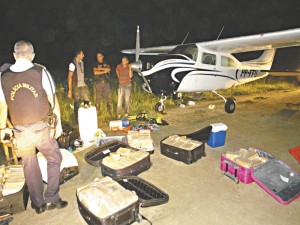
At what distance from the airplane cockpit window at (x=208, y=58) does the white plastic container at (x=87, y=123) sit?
398cm

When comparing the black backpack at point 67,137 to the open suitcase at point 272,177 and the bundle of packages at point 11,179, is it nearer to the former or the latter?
the bundle of packages at point 11,179

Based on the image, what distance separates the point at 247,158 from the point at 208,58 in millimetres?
4428

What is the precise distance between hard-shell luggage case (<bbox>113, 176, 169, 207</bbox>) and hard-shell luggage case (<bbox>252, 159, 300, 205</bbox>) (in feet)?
4.83

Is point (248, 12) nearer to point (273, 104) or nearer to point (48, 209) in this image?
point (273, 104)

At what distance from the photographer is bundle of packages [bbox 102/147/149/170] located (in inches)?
153

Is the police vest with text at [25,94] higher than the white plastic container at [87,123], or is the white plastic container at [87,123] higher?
the police vest with text at [25,94]

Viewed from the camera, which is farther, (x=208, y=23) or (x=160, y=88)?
(x=208, y=23)

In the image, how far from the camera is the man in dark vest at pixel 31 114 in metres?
2.84

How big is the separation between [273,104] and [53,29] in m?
33.2

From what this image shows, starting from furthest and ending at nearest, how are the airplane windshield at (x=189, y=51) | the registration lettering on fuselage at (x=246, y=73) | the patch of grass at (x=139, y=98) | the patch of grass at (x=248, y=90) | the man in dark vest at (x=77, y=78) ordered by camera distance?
the patch of grass at (x=248, y=90), the registration lettering on fuselage at (x=246, y=73), the patch of grass at (x=139, y=98), the airplane windshield at (x=189, y=51), the man in dark vest at (x=77, y=78)

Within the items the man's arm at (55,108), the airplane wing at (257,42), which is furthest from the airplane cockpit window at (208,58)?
the man's arm at (55,108)

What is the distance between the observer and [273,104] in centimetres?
888

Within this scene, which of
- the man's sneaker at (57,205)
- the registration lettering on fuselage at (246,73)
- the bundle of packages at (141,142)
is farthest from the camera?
the registration lettering on fuselage at (246,73)


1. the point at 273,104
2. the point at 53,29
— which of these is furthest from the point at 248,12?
the point at 273,104
